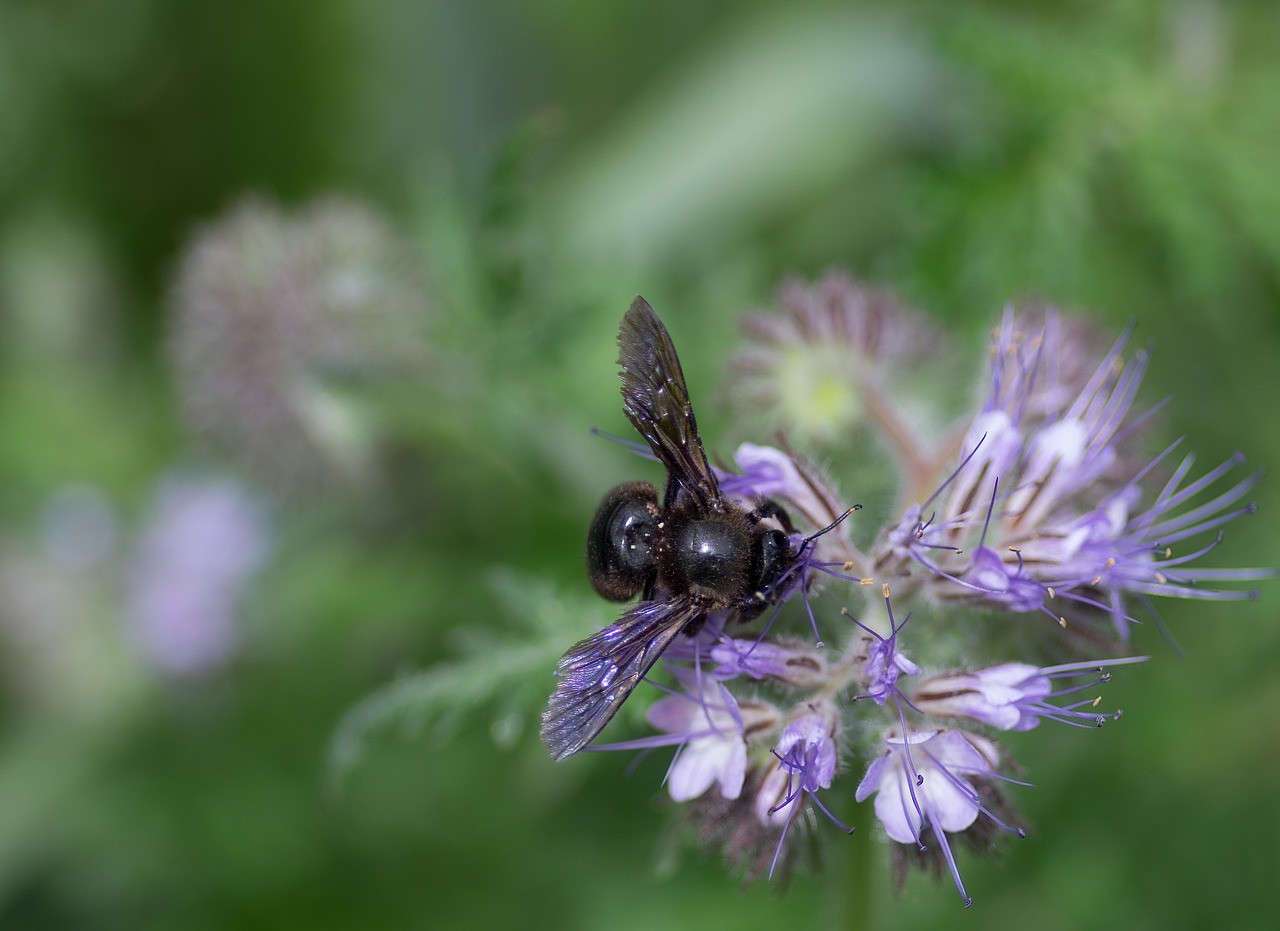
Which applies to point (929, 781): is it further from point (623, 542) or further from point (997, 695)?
point (623, 542)

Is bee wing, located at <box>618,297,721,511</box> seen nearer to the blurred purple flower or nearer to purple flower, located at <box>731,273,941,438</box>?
purple flower, located at <box>731,273,941,438</box>

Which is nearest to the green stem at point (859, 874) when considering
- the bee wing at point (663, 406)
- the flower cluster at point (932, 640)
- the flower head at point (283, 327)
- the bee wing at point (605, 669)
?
the flower cluster at point (932, 640)

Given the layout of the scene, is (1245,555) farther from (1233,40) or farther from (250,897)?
(250,897)

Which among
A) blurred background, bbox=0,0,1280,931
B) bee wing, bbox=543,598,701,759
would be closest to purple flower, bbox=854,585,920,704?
bee wing, bbox=543,598,701,759

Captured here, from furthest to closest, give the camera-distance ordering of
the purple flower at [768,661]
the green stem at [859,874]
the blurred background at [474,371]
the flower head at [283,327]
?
1. the flower head at [283,327]
2. the blurred background at [474,371]
3. the green stem at [859,874]
4. the purple flower at [768,661]

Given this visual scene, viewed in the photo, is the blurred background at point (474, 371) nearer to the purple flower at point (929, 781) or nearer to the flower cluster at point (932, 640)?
the flower cluster at point (932, 640)

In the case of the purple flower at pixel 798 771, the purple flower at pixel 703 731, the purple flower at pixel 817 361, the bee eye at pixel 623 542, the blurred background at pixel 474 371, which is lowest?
the purple flower at pixel 798 771
